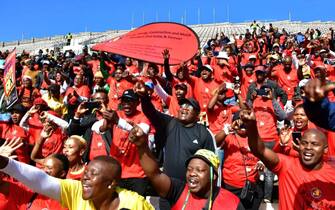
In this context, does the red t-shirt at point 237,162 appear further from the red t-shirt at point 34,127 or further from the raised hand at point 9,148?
the raised hand at point 9,148

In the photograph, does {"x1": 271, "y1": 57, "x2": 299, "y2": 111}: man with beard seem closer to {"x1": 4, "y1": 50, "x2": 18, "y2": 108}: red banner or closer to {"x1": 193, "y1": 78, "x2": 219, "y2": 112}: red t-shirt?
{"x1": 193, "y1": 78, "x2": 219, "y2": 112}: red t-shirt

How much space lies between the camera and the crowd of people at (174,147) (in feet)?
10.6

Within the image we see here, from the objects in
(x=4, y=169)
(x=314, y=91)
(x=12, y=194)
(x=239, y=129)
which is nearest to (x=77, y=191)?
(x=4, y=169)

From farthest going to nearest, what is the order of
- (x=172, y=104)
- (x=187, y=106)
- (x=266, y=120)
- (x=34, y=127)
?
(x=172, y=104)
(x=266, y=120)
(x=34, y=127)
(x=187, y=106)

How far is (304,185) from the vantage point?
3465mm

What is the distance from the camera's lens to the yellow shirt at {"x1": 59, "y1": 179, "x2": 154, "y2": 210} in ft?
10.6

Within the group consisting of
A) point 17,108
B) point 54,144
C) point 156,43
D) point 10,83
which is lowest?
point 54,144

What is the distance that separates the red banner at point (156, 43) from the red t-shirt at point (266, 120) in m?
1.79

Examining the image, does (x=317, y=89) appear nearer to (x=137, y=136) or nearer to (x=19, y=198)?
(x=137, y=136)

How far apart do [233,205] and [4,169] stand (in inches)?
62.3

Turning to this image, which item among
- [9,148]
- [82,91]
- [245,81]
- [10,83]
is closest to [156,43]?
[9,148]

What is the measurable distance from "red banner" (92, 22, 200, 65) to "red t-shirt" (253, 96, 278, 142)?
1.79 metres

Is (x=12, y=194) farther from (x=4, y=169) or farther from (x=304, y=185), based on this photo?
(x=304, y=185)

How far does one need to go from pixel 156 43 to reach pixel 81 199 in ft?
8.41
